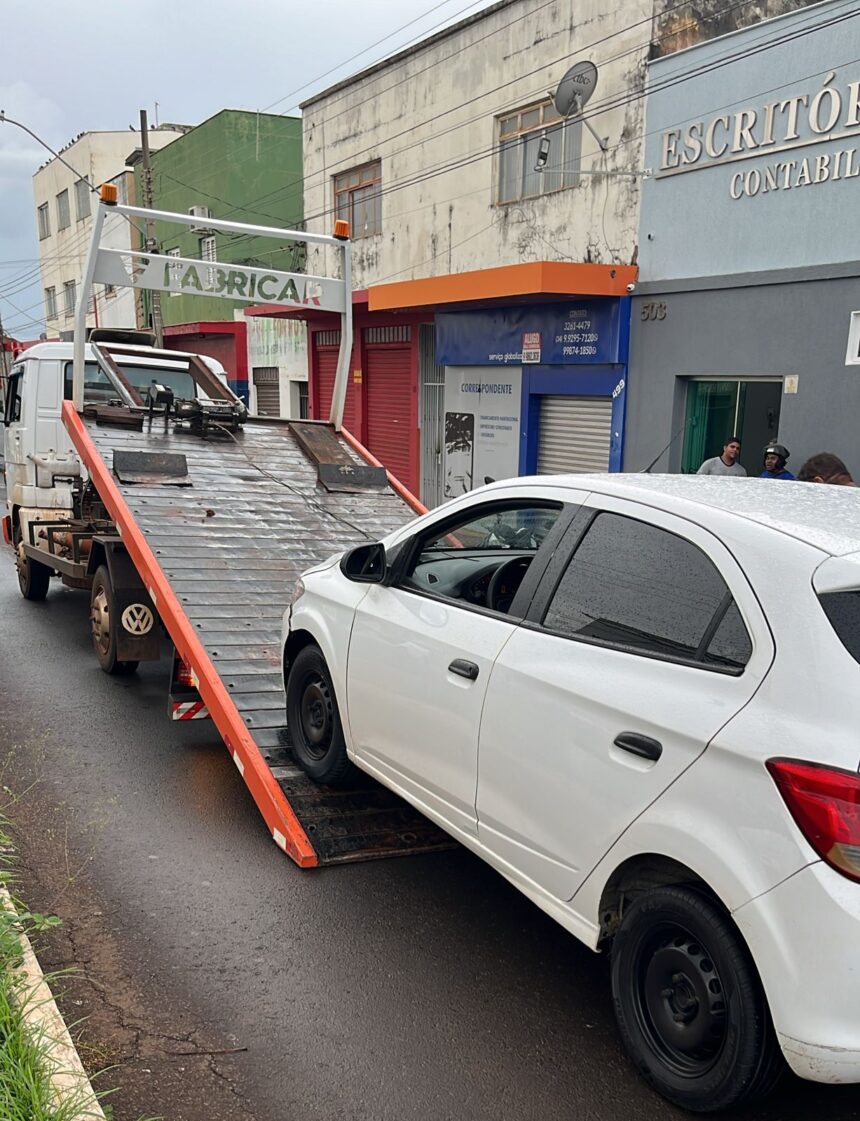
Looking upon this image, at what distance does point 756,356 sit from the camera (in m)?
10.2

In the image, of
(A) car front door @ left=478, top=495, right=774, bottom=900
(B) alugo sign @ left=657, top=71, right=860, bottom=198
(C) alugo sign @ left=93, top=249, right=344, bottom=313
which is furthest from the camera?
(B) alugo sign @ left=657, top=71, right=860, bottom=198

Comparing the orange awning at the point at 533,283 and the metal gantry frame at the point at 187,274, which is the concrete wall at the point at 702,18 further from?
the metal gantry frame at the point at 187,274

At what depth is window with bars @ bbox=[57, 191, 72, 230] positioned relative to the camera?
41.0m

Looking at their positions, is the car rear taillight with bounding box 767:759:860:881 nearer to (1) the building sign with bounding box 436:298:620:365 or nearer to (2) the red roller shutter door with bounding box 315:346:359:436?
(1) the building sign with bounding box 436:298:620:365

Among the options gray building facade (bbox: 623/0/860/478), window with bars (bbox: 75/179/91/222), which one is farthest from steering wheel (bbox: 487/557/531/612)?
window with bars (bbox: 75/179/91/222)

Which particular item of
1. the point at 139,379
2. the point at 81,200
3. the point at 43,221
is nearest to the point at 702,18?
the point at 139,379

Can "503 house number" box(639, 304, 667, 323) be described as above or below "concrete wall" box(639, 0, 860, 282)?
below

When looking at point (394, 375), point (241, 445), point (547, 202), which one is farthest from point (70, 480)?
point (394, 375)

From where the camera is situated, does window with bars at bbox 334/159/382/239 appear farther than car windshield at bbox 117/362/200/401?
Yes

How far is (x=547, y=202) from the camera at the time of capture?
12.9 meters

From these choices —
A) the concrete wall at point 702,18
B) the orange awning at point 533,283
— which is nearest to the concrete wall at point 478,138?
the concrete wall at point 702,18

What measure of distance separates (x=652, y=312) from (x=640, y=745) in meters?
9.77

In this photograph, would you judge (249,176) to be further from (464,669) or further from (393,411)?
(464,669)

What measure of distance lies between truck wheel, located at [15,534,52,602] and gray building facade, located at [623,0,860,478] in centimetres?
713
